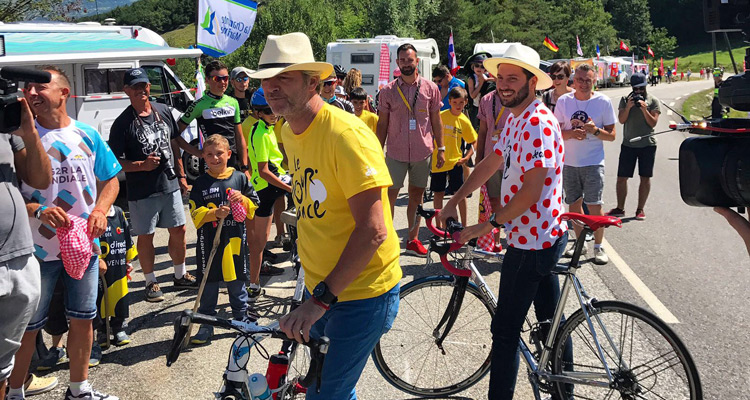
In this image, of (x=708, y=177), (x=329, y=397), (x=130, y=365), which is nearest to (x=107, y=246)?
(x=130, y=365)

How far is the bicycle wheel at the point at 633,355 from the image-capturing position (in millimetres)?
3430

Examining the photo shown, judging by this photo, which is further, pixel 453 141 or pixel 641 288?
pixel 453 141

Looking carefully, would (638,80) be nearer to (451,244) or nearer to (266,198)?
(266,198)

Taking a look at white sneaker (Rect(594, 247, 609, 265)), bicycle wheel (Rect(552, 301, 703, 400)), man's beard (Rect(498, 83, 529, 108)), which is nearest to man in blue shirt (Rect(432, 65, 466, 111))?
white sneaker (Rect(594, 247, 609, 265))

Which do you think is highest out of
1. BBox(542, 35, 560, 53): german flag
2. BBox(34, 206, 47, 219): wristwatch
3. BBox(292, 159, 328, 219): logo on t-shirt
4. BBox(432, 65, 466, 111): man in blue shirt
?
BBox(542, 35, 560, 53): german flag

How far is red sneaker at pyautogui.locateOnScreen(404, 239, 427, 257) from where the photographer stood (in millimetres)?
7420

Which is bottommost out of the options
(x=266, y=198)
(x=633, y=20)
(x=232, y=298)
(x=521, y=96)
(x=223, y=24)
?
(x=232, y=298)

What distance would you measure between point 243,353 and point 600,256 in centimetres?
515

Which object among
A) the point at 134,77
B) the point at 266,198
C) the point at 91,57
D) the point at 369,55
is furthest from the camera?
the point at 369,55

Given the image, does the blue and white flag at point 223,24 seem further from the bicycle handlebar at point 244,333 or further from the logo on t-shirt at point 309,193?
the bicycle handlebar at point 244,333

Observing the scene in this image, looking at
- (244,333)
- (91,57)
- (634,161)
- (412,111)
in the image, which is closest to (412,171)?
(412,111)

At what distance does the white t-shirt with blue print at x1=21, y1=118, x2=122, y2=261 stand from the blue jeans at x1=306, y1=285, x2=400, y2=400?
6.78 ft

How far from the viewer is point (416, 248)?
744 cm

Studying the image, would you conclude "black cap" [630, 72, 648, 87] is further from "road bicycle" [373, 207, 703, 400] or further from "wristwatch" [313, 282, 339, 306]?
"wristwatch" [313, 282, 339, 306]
